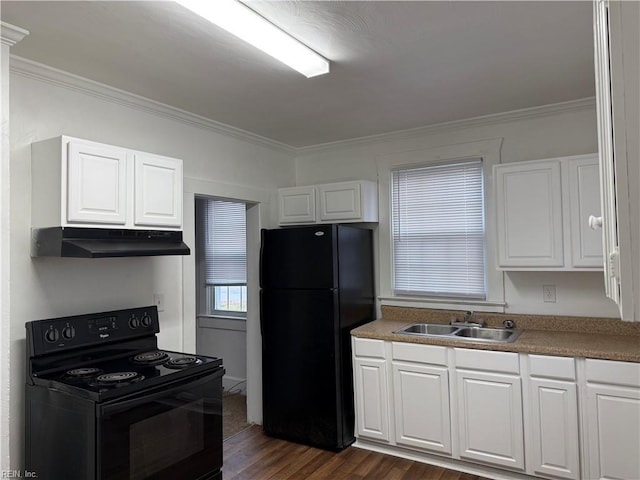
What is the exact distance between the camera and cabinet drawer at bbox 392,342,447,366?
2.96 metres

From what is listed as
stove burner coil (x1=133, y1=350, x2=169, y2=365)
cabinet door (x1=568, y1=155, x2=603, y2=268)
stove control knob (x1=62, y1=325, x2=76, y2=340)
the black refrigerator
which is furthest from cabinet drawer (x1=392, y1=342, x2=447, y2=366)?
stove control knob (x1=62, y1=325, x2=76, y2=340)

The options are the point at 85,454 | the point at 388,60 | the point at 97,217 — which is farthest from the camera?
the point at 388,60

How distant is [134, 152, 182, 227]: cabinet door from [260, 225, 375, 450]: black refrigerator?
1.12 meters

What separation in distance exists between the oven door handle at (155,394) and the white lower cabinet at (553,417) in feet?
6.18

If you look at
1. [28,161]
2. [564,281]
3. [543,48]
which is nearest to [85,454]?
[28,161]

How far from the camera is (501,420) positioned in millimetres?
2777

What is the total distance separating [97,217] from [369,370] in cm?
210

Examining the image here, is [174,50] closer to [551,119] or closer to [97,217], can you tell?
[97,217]

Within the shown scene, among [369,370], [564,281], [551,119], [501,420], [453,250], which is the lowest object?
[501,420]

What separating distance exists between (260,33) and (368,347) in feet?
7.31

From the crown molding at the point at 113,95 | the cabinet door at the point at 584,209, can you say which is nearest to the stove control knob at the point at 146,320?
the crown molding at the point at 113,95

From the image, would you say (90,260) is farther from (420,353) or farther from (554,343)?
(554,343)

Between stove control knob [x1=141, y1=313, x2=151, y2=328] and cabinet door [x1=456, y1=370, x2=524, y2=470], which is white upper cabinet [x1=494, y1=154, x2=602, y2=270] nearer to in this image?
cabinet door [x1=456, y1=370, x2=524, y2=470]

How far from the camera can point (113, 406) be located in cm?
191
